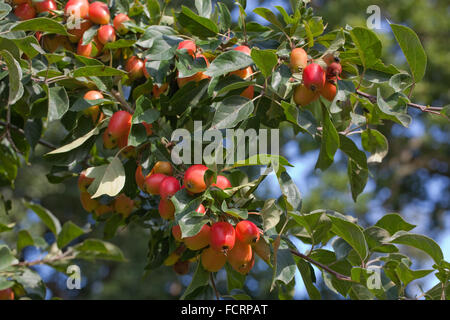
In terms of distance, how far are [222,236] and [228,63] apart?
322 millimetres

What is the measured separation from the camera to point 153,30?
1.07 metres

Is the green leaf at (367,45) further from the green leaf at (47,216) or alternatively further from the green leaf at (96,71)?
the green leaf at (47,216)

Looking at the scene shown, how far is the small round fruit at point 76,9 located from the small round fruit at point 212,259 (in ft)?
1.93

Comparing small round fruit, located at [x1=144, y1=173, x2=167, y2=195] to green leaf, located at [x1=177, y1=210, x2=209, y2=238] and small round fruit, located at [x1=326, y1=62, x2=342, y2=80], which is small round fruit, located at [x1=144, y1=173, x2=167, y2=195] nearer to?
green leaf, located at [x1=177, y1=210, x2=209, y2=238]

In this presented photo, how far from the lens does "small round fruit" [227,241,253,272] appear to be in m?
0.93

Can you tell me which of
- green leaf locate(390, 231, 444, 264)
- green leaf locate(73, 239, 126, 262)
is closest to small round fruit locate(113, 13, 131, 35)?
green leaf locate(73, 239, 126, 262)

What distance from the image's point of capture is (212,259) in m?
0.98

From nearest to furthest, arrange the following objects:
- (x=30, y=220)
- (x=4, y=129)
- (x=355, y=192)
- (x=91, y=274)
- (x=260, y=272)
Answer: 1. (x=355, y=192)
2. (x=4, y=129)
3. (x=260, y=272)
4. (x=30, y=220)
5. (x=91, y=274)

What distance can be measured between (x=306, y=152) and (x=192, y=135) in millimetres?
4822

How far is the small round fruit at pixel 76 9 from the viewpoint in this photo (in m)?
1.12

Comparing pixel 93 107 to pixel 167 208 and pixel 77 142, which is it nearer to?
pixel 77 142

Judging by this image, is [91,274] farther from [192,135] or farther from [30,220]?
[192,135]

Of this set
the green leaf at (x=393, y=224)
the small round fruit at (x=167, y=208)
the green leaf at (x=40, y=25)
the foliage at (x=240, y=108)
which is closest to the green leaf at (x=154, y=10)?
the foliage at (x=240, y=108)
